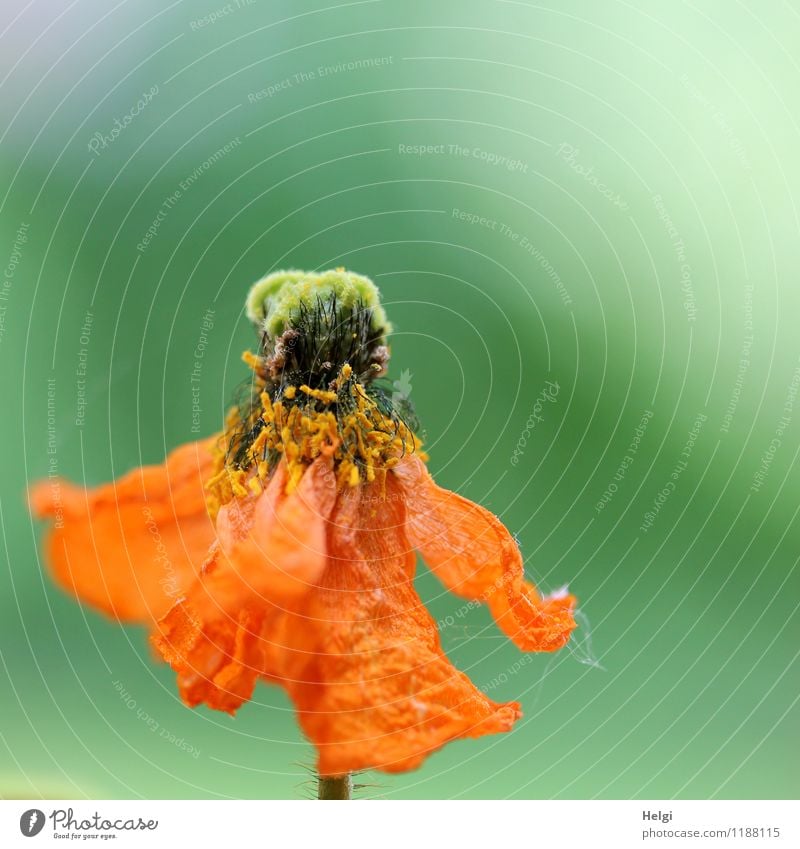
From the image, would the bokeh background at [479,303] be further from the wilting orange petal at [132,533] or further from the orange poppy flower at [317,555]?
the orange poppy flower at [317,555]

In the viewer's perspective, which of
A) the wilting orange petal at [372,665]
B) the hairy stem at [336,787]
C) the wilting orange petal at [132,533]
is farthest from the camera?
the wilting orange petal at [132,533]

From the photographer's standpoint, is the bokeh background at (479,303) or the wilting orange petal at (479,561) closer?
the wilting orange petal at (479,561)

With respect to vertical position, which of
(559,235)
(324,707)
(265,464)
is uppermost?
(559,235)

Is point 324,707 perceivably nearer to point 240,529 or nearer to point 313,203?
point 240,529

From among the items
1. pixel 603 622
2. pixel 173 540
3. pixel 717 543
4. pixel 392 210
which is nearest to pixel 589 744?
pixel 603 622
